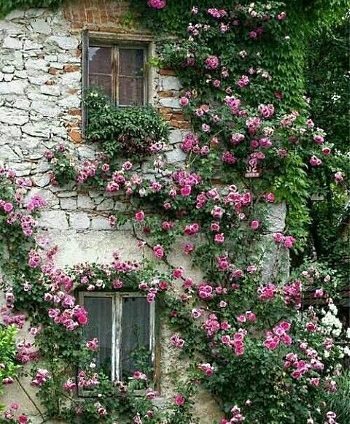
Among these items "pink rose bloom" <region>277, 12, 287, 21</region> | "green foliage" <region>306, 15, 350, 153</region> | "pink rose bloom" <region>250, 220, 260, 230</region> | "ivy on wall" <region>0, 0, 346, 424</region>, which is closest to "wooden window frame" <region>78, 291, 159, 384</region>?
"ivy on wall" <region>0, 0, 346, 424</region>

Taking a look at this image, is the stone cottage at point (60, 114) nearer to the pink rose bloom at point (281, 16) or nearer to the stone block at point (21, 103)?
the stone block at point (21, 103)

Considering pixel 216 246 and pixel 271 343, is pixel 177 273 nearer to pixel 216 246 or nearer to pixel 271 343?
pixel 216 246

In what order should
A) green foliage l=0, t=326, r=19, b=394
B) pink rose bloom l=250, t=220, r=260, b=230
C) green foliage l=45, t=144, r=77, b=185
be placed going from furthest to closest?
pink rose bloom l=250, t=220, r=260, b=230 → green foliage l=45, t=144, r=77, b=185 → green foliage l=0, t=326, r=19, b=394

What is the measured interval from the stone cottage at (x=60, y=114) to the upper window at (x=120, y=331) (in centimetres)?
7

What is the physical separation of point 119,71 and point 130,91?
223mm

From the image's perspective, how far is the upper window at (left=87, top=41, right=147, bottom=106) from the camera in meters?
7.93

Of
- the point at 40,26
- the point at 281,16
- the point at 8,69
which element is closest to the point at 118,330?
the point at 8,69

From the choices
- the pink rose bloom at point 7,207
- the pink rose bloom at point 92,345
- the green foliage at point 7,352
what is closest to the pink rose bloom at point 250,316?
the pink rose bloom at point 92,345

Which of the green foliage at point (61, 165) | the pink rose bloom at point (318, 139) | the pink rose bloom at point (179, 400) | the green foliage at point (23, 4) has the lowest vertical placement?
the pink rose bloom at point (179, 400)

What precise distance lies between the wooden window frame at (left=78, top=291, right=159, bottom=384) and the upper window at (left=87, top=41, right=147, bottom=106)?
6.14 feet

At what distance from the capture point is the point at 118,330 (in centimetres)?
772

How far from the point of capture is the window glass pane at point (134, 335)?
25.3 ft

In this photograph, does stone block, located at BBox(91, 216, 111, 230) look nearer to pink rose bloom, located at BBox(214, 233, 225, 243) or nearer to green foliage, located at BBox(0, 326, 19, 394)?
pink rose bloom, located at BBox(214, 233, 225, 243)

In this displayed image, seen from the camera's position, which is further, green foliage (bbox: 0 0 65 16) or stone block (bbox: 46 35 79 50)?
stone block (bbox: 46 35 79 50)
